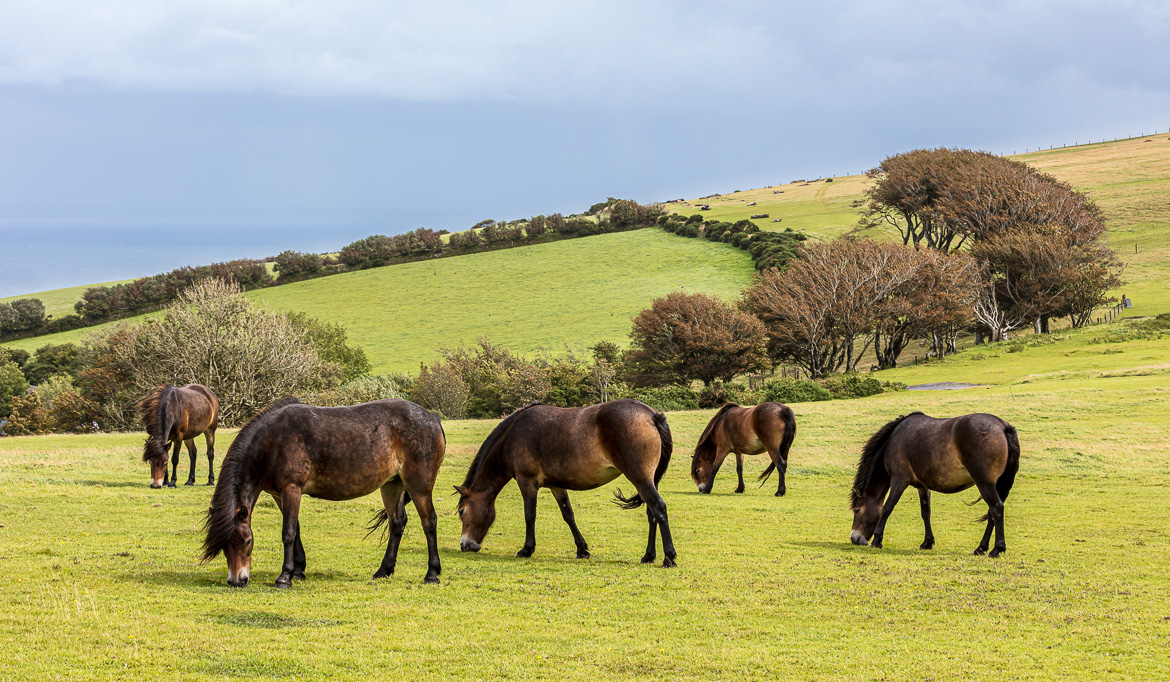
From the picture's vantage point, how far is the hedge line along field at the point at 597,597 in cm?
734

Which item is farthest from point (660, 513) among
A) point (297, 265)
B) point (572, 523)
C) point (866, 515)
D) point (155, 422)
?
point (297, 265)

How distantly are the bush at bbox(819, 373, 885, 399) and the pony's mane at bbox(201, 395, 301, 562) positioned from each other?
39996 millimetres

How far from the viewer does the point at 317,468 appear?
10148 mm

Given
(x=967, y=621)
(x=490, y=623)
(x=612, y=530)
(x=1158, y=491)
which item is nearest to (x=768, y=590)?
(x=967, y=621)

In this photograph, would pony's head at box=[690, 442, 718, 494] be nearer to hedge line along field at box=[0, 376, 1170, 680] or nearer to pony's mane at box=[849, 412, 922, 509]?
hedge line along field at box=[0, 376, 1170, 680]

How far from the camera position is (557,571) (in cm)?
1158

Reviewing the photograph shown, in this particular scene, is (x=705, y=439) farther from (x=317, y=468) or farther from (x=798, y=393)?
(x=798, y=393)

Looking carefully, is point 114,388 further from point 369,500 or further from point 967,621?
point 967,621

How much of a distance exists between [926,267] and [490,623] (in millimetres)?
58306

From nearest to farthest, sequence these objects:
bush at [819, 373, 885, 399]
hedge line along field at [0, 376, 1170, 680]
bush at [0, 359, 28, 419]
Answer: hedge line along field at [0, 376, 1170, 680]
bush at [819, 373, 885, 399]
bush at [0, 359, 28, 419]

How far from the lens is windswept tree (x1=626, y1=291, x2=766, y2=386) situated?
2188 inches

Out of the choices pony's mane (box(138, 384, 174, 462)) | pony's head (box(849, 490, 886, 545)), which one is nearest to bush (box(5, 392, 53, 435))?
pony's mane (box(138, 384, 174, 462))

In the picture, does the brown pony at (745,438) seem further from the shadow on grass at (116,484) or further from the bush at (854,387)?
the bush at (854,387)

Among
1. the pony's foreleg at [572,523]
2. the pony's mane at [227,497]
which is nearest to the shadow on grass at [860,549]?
the pony's foreleg at [572,523]
